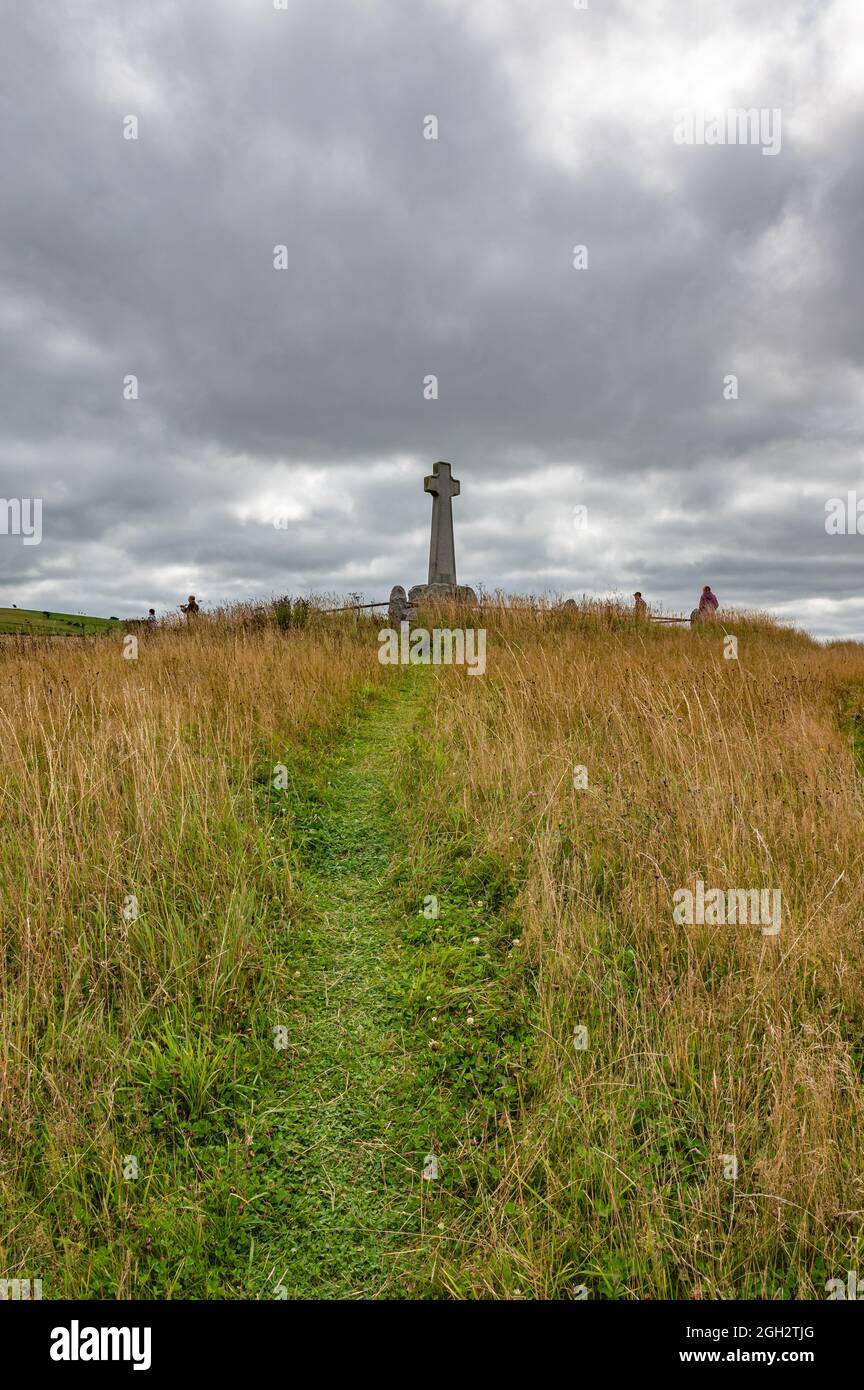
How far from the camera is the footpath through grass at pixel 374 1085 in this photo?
2732 millimetres

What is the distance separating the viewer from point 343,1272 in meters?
2.66

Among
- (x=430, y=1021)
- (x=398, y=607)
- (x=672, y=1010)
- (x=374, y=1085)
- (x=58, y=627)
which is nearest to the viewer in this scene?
(x=672, y=1010)

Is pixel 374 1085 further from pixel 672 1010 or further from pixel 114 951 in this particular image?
pixel 114 951

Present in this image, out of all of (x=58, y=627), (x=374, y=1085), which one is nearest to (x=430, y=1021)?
(x=374, y=1085)

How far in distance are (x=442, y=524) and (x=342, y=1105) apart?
18502mm

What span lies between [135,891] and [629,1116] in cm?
308

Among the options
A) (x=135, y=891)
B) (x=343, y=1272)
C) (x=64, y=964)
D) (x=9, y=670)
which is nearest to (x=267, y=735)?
(x=135, y=891)

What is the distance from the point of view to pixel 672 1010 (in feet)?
10.9

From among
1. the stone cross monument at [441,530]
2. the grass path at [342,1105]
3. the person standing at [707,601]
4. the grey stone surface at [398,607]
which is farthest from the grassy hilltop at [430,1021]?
the person standing at [707,601]

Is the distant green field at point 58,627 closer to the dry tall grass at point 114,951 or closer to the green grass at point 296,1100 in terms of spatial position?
the dry tall grass at point 114,951

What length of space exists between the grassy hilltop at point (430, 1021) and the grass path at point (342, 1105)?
13 millimetres
